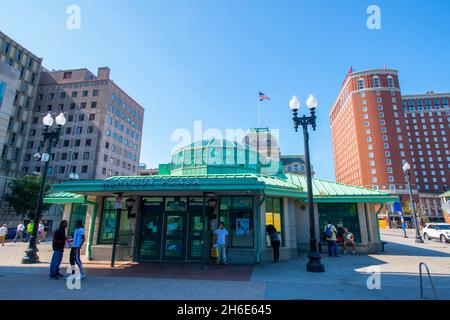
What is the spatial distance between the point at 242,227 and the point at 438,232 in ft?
79.2

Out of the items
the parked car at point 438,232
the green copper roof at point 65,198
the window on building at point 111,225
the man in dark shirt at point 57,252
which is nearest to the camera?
the man in dark shirt at point 57,252

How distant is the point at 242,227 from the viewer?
493 inches

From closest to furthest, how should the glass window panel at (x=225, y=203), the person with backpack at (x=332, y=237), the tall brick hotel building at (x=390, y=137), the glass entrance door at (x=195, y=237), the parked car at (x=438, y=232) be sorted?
the glass entrance door at (x=195, y=237), the glass window panel at (x=225, y=203), the person with backpack at (x=332, y=237), the parked car at (x=438, y=232), the tall brick hotel building at (x=390, y=137)

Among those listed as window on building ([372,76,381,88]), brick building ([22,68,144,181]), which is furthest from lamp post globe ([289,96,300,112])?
window on building ([372,76,381,88])

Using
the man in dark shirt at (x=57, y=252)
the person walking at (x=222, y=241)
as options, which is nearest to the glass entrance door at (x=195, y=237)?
the person walking at (x=222, y=241)

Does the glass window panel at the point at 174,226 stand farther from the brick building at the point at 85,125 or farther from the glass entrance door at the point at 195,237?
the brick building at the point at 85,125

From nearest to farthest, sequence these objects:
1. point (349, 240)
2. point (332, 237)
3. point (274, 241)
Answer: point (274, 241) < point (332, 237) < point (349, 240)

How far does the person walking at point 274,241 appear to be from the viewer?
40.8 ft

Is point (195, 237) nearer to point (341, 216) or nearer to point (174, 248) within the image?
point (174, 248)

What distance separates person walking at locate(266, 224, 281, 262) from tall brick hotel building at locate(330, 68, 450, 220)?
2891 inches

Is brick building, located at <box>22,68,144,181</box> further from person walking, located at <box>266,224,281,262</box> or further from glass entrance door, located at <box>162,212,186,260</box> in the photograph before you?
person walking, located at <box>266,224,281,262</box>

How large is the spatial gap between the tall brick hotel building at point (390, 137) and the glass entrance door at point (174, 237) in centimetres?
7615

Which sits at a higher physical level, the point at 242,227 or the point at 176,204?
the point at 176,204

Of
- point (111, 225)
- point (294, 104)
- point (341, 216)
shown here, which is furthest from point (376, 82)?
point (111, 225)
